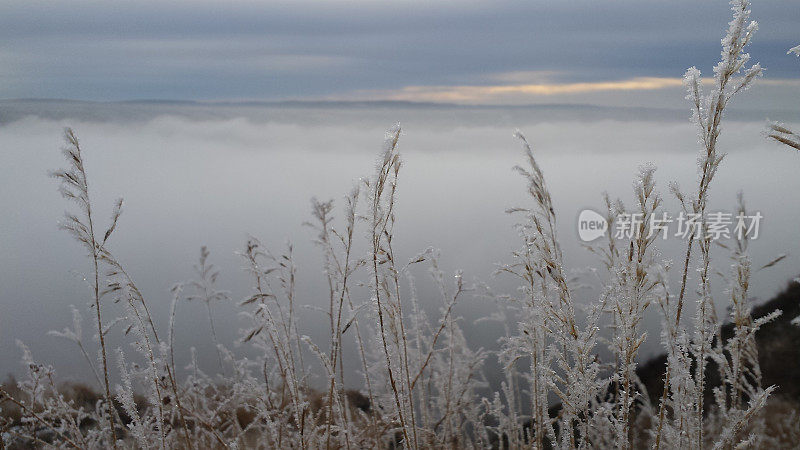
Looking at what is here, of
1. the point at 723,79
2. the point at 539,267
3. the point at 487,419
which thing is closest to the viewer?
the point at 723,79

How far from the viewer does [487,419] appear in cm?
283

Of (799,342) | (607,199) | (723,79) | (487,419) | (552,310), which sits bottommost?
(799,342)

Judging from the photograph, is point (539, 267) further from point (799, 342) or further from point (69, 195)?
point (799, 342)

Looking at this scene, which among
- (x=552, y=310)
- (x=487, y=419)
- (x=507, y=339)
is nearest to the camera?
(x=552, y=310)

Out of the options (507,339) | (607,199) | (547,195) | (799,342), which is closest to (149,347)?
(507,339)

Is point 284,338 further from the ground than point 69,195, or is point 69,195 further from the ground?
point 69,195

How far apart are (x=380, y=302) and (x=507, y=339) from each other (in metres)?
0.59

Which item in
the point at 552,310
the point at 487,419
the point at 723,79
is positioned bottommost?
the point at 487,419

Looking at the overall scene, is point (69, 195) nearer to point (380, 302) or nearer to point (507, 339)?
point (380, 302)

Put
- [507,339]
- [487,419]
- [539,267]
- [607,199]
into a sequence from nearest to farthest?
[539,267] → [607,199] → [507,339] → [487,419]

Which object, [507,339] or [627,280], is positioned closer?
[627,280]

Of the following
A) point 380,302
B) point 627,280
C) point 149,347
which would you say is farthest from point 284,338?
point 627,280

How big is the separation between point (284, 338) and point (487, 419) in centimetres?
148

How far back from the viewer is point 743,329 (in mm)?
1719
